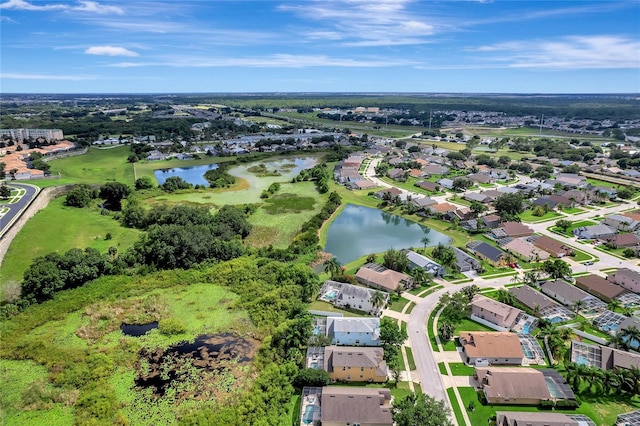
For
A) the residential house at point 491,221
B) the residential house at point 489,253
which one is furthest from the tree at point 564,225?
the residential house at point 489,253

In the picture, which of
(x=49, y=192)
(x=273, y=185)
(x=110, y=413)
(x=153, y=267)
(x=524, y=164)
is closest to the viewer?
(x=110, y=413)

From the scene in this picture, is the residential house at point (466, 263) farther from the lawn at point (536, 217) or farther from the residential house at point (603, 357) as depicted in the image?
the lawn at point (536, 217)

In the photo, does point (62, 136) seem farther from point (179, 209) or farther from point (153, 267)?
point (153, 267)

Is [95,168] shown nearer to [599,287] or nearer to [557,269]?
[557,269]

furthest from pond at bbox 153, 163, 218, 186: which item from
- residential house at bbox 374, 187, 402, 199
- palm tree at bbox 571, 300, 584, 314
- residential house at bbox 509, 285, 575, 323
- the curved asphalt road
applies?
palm tree at bbox 571, 300, 584, 314

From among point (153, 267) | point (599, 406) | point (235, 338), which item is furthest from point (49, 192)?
point (599, 406)

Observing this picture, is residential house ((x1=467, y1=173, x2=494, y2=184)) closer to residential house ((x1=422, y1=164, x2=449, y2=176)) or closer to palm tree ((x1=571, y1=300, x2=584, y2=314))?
residential house ((x1=422, y1=164, x2=449, y2=176))

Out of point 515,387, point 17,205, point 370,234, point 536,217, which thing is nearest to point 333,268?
point 370,234
